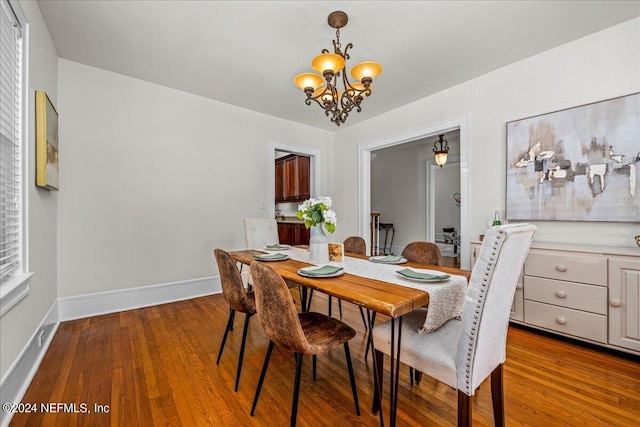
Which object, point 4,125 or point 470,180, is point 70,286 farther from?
point 470,180

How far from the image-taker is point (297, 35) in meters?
2.36

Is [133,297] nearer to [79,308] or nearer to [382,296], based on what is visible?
[79,308]

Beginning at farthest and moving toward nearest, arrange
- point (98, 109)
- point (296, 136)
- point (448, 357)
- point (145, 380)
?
point (296, 136) → point (98, 109) → point (145, 380) → point (448, 357)

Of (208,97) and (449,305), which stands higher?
(208,97)

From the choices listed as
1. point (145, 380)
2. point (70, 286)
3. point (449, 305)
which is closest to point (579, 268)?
point (449, 305)

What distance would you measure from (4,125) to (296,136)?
3.38 m

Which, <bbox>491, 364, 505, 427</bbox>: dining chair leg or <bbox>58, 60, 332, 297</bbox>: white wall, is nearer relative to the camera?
<bbox>491, 364, 505, 427</bbox>: dining chair leg

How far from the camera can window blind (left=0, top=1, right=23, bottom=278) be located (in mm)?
1556

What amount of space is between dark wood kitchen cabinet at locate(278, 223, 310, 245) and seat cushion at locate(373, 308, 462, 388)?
369 centimetres

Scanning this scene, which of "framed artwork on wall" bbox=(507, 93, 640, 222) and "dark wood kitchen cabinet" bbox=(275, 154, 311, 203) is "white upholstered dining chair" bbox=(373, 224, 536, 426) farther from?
"dark wood kitchen cabinet" bbox=(275, 154, 311, 203)

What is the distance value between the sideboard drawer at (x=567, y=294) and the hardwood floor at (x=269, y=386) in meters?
0.33

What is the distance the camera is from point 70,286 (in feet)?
9.19

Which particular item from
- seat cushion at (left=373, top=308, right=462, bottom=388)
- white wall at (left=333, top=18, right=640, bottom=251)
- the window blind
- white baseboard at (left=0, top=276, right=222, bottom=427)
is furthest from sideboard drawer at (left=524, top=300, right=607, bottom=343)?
the window blind

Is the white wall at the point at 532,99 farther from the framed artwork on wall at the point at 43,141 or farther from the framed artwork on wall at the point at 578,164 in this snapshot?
the framed artwork on wall at the point at 43,141
